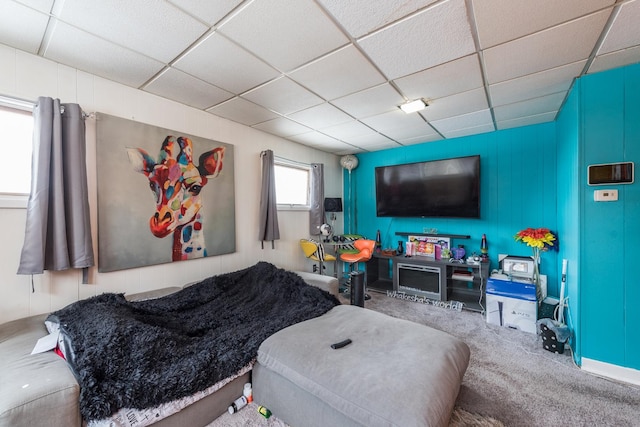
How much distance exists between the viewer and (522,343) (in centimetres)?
249

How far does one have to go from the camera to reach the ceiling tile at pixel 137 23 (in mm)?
1380

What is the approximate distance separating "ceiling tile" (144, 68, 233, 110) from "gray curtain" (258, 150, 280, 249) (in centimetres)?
95

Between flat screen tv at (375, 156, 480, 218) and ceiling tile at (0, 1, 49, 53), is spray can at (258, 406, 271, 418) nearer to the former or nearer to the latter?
ceiling tile at (0, 1, 49, 53)

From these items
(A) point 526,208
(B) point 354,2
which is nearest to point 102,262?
(B) point 354,2

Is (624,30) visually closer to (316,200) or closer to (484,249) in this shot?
(484,249)

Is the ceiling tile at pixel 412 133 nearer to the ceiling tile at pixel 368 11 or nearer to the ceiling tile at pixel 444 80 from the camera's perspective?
the ceiling tile at pixel 444 80

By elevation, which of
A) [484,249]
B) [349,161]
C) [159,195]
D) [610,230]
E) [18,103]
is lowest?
[484,249]

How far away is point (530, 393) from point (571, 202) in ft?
5.57

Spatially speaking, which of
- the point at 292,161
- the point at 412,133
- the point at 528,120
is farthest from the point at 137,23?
the point at 528,120

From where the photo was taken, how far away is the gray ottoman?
1.16 metres

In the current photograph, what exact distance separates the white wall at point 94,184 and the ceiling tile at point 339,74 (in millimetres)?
1319

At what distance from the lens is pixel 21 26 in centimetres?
152

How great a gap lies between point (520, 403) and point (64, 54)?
3.93 meters

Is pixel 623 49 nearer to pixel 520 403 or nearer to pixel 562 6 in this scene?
pixel 562 6
